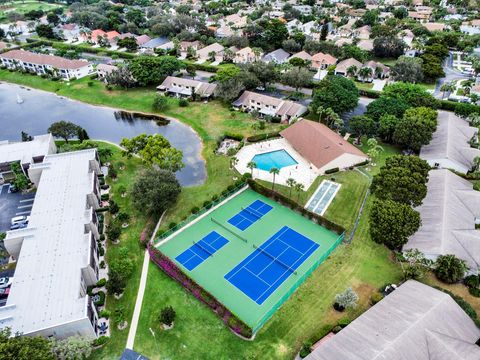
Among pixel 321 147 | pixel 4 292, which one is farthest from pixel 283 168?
pixel 4 292

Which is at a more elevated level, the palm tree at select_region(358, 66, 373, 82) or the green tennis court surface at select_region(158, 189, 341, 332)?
the palm tree at select_region(358, 66, 373, 82)

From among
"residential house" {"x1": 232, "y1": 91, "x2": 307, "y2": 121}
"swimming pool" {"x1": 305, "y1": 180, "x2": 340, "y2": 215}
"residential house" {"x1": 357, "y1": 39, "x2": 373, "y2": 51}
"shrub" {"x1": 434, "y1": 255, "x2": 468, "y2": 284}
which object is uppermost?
"residential house" {"x1": 357, "y1": 39, "x2": 373, "y2": 51}

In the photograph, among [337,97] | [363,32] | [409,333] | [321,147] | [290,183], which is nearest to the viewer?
[409,333]

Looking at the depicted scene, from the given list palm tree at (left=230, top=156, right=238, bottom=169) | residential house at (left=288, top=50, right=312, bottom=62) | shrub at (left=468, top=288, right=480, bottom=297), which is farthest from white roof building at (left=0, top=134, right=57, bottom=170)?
residential house at (left=288, top=50, right=312, bottom=62)

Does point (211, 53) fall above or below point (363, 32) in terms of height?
below

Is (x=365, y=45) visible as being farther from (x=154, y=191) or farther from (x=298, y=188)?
(x=154, y=191)

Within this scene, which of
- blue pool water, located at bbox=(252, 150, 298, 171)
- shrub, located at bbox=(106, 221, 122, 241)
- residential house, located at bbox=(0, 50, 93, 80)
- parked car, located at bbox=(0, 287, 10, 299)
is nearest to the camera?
parked car, located at bbox=(0, 287, 10, 299)

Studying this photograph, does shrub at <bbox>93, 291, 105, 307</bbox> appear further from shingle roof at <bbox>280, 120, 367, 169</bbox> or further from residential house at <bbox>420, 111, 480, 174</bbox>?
residential house at <bbox>420, 111, 480, 174</bbox>
